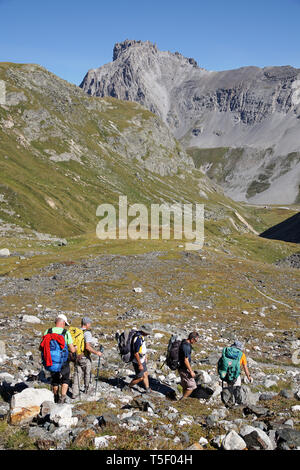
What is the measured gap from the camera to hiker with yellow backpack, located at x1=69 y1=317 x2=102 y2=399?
14570mm

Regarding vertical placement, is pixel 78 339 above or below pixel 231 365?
above

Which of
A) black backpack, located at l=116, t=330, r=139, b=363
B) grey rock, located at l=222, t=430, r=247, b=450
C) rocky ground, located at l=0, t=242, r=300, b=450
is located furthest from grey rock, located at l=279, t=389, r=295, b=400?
black backpack, located at l=116, t=330, r=139, b=363

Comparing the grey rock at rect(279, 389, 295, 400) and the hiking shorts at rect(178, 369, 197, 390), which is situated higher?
the hiking shorts at rect(178, 369, 197, 390)

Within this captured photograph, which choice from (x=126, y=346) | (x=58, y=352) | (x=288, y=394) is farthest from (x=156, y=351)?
(x=58, y=352)

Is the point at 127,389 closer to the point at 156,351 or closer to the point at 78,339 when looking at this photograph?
the point at 78,339

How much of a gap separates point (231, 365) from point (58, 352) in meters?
7.38

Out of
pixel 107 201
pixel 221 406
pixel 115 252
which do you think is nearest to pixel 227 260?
pixel 115 252

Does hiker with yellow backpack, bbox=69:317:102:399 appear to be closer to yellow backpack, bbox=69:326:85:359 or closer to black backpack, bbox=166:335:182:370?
yellow backpack, bbox=69:326:85:359

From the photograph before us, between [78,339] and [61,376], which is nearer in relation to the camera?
[61,376]

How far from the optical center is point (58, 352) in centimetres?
1324

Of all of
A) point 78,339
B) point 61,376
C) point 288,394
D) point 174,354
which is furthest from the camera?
point 288,394

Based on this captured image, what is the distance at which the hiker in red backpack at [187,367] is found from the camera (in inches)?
602

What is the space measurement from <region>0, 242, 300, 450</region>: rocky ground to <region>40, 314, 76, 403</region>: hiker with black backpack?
2.39 ft

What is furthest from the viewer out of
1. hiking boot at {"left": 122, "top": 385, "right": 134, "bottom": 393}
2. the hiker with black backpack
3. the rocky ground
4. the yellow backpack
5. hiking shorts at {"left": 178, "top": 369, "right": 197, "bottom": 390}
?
hiking boot at {"left": 122, "top": 385, "right": 134, "bottom": 393}
